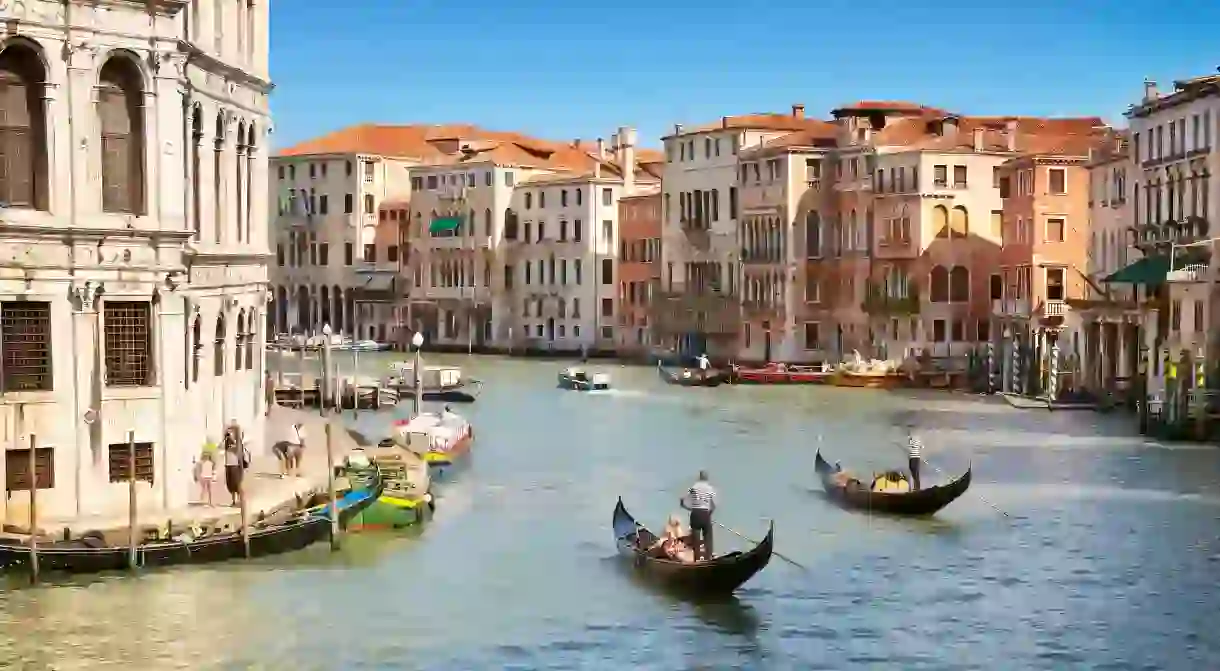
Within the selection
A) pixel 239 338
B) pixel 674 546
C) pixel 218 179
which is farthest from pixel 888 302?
pixel 674 546

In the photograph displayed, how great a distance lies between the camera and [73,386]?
1838 cm

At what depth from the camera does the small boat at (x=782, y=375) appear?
5041 cm

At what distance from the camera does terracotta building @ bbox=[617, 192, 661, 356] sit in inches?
2525

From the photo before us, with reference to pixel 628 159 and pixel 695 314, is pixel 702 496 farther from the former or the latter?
pixel 628 159

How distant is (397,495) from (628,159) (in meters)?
46.7

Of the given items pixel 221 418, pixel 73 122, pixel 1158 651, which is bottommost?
pixel 1158 651

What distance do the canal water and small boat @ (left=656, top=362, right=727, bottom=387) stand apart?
754 inches

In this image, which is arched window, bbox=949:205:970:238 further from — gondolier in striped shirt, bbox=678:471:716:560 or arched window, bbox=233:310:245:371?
gondolier in striped shirt, bbox=678:471:716:560

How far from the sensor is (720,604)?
701 inches

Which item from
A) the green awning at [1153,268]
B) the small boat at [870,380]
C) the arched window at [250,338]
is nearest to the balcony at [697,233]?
the small boat at [870,380]

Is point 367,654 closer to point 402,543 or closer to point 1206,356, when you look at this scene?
point 402,543

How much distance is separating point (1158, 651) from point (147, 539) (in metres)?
8.24

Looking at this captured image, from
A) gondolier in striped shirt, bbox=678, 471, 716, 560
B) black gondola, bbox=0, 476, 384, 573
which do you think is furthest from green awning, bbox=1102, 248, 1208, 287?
black gondola, bbox=0, 476, 384, 573

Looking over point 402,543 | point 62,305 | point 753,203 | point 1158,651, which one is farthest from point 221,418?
point 753,203
